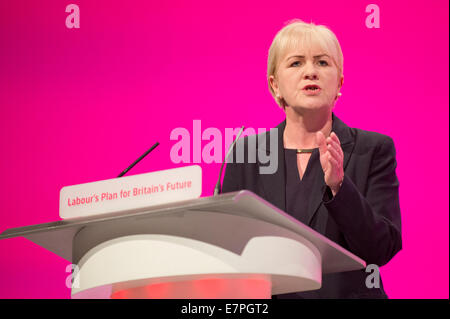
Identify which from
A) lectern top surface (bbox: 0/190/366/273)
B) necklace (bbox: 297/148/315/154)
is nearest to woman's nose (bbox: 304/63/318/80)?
necklace (bbox: 297/148/315/154)

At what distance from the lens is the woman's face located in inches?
90.4

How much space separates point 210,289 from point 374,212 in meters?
0.70

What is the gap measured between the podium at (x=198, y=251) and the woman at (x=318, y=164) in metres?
0.49

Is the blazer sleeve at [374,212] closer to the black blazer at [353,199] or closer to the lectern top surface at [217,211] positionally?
the black blazer at [353,199]

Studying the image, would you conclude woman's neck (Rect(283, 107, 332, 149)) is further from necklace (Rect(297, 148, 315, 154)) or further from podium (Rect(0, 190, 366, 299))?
podium (Rect(0, 190, 366, 299))

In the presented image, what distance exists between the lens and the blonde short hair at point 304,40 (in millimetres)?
2350

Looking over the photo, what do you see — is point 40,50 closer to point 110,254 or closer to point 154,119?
point 154,119

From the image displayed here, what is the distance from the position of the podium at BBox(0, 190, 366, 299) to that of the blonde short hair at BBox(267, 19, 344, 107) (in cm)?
111

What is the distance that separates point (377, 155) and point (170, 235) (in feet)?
3.66

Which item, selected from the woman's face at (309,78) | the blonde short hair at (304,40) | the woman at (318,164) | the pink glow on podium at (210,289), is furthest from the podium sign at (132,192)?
→ the blonde short hair at (304,40)

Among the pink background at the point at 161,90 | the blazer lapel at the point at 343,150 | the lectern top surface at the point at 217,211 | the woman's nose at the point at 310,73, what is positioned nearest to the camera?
the lectern top surface at the point at 217,211

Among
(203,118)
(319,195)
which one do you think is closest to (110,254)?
(319,195)

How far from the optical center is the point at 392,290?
275 cm

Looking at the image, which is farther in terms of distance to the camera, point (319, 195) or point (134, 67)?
point (134, 67)
